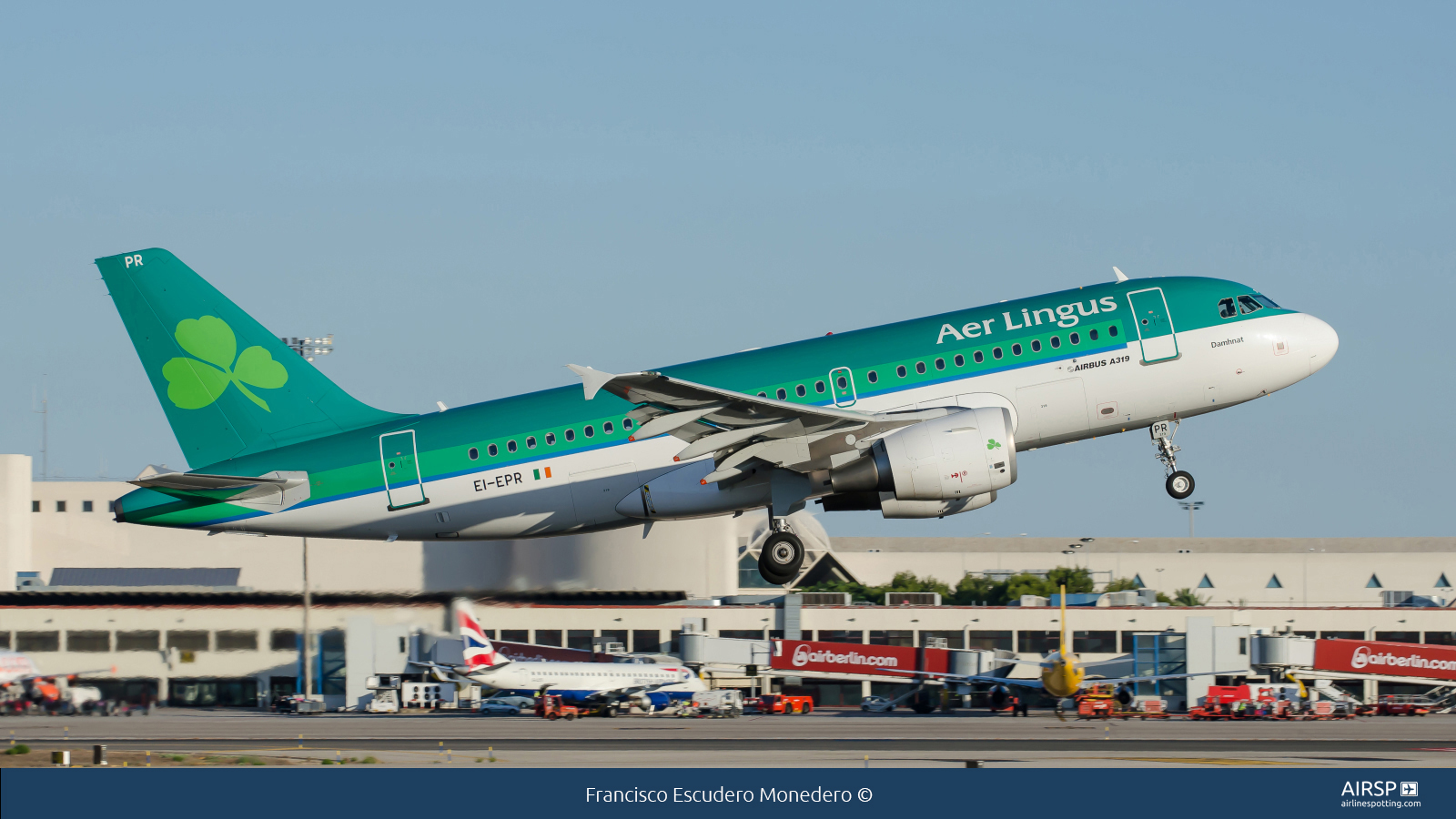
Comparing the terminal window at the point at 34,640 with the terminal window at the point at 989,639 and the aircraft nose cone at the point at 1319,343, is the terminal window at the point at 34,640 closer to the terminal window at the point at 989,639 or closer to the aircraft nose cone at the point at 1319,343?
the aircraft nose cone at the point at 1319,343

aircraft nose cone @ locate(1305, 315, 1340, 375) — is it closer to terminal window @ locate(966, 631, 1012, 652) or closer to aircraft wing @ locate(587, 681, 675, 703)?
aircraft wing @ locate(587, 681, 675, 703)

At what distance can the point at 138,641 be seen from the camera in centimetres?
5506

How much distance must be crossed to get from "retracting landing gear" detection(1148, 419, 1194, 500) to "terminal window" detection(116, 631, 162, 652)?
35793 mm

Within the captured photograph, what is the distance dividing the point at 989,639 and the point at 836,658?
1873 centimetres

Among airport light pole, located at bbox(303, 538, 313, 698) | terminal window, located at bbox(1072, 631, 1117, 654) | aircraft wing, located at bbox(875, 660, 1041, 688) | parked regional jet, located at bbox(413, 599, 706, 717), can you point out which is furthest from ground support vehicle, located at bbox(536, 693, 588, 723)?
terminal window, located at bbox(1072, 631, 1117, 654)

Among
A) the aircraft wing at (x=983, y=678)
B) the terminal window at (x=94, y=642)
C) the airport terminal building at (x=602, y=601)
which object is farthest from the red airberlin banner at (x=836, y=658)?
the terminal window at (x=94, y=642)

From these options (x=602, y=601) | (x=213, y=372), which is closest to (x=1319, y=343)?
(x=213, y=372)

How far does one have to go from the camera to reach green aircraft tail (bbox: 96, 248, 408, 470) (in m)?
36.7

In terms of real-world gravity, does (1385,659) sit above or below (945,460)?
below

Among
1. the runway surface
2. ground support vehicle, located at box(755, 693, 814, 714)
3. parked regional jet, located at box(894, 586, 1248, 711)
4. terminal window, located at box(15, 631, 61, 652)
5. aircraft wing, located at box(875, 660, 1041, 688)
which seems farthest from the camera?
ground support vehicle, located at box(755, 693, 814, 714)

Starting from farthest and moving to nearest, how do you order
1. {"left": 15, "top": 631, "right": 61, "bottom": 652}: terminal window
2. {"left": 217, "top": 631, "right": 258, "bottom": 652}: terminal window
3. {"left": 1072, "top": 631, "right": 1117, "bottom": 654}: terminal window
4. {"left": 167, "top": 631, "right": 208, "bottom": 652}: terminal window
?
{"left": 1072, "top": 631, "right": 1117, "bottom": 654}: terminal window, {"left": 15, "top": 631, "right": 61, "bottom": 652}: terminal window, {"left": 167, "top": 631, "right": 208, "bottom": 652}: terminal window, {"left": 217, "top": 631, "right": 258, "bottom": 652}: terminal window

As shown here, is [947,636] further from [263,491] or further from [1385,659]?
[263,491]

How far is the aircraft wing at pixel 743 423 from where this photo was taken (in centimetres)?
3130

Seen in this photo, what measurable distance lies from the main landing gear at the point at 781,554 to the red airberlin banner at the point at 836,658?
38064mm
